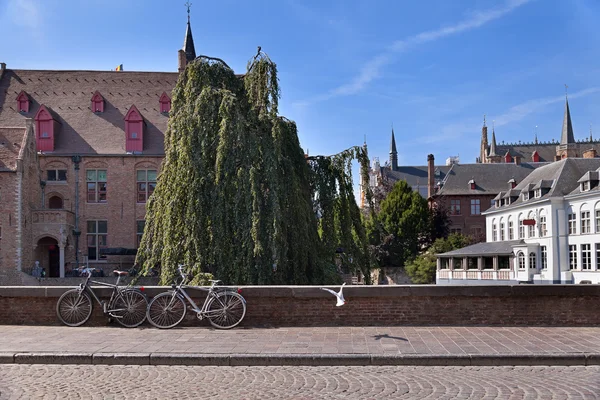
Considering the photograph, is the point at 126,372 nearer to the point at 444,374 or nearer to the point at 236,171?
the point at 444,374

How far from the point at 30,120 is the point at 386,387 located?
3716cm

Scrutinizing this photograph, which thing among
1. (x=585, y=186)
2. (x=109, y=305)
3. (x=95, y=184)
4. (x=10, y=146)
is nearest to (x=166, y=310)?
(x=109, y=305)

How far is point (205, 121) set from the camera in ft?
59.8

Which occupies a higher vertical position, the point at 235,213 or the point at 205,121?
the point at 205,121

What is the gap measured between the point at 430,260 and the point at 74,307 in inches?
2091

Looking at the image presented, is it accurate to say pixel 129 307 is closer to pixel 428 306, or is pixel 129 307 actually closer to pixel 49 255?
pixel 428 306

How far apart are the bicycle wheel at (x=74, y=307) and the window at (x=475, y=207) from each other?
2757 inches

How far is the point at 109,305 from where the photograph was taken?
479 inches

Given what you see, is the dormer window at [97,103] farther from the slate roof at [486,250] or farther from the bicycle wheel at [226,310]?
the bicycle wheel at [226,310]

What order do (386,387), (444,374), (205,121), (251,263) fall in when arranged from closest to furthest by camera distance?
(386,387), (444,374), (251,263), (205,121)

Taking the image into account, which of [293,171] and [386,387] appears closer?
[386,387]

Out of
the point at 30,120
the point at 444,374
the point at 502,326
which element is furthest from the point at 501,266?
the point at 444,374

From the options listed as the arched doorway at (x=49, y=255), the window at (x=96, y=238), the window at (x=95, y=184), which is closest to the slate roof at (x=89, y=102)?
the window at (x=95, y=184)

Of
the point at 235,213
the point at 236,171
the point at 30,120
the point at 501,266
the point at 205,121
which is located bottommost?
the point at 501,266
